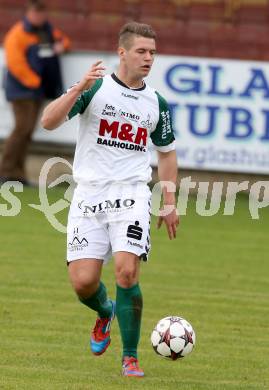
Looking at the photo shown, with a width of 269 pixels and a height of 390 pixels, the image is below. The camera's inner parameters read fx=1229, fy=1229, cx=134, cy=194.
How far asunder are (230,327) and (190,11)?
11.3m

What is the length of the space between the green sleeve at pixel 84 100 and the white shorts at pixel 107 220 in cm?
52

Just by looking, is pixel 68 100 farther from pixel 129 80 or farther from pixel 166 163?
pixel 166 163

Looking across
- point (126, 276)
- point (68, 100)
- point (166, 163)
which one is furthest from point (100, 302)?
point (68, 100)

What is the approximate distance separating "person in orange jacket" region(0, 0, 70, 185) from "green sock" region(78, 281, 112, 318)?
10663mm

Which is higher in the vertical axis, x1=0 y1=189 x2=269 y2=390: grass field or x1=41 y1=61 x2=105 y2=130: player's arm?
x1=41 y1=61 x2=105 y2=130: player's arm

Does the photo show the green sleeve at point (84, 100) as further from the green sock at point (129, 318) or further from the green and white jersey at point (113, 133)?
the green sock at point (129, 318)

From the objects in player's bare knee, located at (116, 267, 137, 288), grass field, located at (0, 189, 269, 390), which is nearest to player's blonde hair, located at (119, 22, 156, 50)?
player's bare knee, located at (116, 267, 137, 288)

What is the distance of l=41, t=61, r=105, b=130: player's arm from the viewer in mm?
7516

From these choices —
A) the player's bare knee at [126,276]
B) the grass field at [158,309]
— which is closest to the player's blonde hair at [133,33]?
the player's bare knee at [126,276]

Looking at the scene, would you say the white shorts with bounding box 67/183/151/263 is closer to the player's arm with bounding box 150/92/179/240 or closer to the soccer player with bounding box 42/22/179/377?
the soccer player with bounding box 42/22/179/377

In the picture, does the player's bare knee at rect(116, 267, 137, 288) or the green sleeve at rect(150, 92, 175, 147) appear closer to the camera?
the player's bare knee at rect(116, 267, 137, 288)

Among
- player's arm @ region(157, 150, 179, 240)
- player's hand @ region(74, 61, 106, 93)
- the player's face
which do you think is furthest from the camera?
player's arm @ region(157, 150, 179, 240)

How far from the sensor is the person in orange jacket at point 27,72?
18.8 metres

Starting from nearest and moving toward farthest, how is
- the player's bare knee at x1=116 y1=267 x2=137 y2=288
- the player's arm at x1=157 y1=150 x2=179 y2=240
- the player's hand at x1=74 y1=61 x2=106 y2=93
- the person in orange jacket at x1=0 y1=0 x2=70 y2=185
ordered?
the player's hand at x1=74 y1=61 x2=106 y2=93
the player's bare knee at x1=116 y1=267 x2=137 y2=288
the player's arm at x1=157 y1=150 x2=179 y2=240
the person in orange jacket at x1=0 y1=0 x2=70 y2=185
